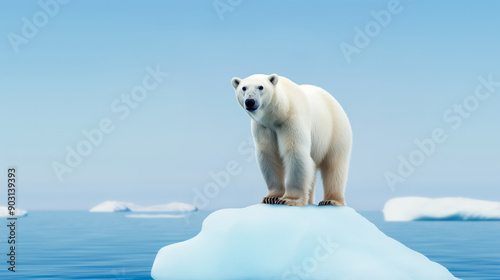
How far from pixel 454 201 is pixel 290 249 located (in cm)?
2067

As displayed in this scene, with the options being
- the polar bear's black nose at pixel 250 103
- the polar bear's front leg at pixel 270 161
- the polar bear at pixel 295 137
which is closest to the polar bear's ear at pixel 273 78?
the polar bear at pixel 295 137

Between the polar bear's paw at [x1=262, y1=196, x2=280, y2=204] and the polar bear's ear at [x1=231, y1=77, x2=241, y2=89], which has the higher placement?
the polar bear's ear at [x1=231, y1=77, x2=241, y2=89]

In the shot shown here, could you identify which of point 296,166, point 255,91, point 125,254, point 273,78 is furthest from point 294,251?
point 125,254

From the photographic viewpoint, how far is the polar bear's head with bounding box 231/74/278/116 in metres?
7.27

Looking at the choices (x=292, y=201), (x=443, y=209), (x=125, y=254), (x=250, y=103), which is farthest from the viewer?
(x=443, y=209)

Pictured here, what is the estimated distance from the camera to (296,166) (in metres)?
7.61

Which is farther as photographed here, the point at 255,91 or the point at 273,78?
the point at 273,78

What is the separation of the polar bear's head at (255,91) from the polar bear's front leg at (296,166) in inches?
22.1

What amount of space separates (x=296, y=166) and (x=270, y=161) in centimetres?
50

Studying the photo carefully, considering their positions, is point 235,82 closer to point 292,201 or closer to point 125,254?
point 292,201

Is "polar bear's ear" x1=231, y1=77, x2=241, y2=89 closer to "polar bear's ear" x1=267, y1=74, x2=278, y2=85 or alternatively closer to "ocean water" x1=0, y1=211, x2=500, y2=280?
"polar bear's ear" x1=267, y1=74, x2=278, y2=85

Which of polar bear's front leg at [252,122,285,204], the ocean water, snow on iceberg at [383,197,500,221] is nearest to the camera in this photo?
polar bear's front leg at [252,122,285,204]

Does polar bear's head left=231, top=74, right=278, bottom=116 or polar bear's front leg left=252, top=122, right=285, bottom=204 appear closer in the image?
polar bear's head left=231, top=74, right=278, bottom=116

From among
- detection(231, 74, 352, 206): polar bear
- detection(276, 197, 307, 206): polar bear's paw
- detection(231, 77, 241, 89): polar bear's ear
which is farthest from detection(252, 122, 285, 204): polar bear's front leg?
detection(231, 77, 241, 89): polar bear's ear
